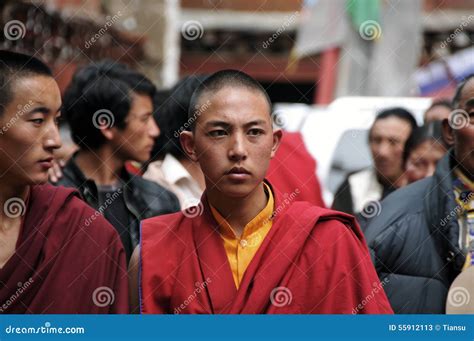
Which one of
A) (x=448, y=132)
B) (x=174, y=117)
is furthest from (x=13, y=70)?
(x=448, y=132)

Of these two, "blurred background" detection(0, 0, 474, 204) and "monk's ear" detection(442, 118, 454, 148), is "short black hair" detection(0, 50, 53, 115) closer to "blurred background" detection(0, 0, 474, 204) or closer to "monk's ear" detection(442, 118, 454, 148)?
"monk's ear" detection(442, 118, 454, 148)

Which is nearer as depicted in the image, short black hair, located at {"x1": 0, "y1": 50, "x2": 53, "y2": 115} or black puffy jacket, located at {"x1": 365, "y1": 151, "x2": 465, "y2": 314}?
short black hair, located at {"x1": 0, "y1": 50, "x2": 53, "y2": 115}

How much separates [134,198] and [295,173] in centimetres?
108

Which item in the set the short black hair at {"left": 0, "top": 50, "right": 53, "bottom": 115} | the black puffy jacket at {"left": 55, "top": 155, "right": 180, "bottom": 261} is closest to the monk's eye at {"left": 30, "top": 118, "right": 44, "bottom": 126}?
the short black hair at {"left": 0, "top": 50, "right": 53, "bottom": 115}

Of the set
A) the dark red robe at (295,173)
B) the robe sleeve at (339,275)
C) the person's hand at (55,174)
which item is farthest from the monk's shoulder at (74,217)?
the dark red robe at (295,173)

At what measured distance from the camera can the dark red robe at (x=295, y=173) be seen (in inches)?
207

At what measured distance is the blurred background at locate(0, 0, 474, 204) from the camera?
7363 millimetres

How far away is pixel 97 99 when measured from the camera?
5121 millimetres

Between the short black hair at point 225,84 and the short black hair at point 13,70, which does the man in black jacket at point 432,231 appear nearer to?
the short black hair at point 225,84

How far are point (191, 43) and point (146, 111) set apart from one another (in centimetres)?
1549

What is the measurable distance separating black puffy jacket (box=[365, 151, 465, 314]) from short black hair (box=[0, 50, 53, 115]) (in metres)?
1.49

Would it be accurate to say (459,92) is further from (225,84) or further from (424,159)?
(424,159)
